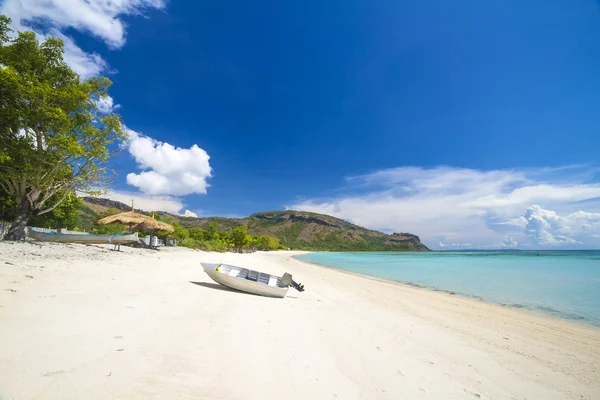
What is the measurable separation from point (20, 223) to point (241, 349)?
57.9 feet

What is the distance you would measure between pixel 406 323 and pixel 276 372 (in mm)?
5548

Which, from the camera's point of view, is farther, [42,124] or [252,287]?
[42,124]

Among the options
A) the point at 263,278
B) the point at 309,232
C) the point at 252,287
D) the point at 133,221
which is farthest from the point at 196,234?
the point at 309,232

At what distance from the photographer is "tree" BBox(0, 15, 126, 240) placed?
1338cm

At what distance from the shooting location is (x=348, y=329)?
6.32 meters

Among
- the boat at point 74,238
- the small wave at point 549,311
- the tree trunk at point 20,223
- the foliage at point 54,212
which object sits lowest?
the small wave at point 549,311

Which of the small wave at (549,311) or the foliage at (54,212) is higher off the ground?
the foliage at (54,212)

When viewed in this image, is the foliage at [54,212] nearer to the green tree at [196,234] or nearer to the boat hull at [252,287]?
the boat hull at [252,287]

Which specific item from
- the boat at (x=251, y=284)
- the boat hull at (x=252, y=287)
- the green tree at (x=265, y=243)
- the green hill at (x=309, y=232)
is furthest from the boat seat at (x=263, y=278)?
the green hill at (x=309, y=232)

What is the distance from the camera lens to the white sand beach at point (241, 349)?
2791 mm

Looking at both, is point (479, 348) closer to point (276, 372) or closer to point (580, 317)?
point (276, 372)

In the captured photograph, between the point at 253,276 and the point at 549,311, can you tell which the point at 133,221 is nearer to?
the point at 253,276

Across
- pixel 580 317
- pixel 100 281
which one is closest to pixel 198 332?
pixel 100 281

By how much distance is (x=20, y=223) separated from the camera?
1441 cm
